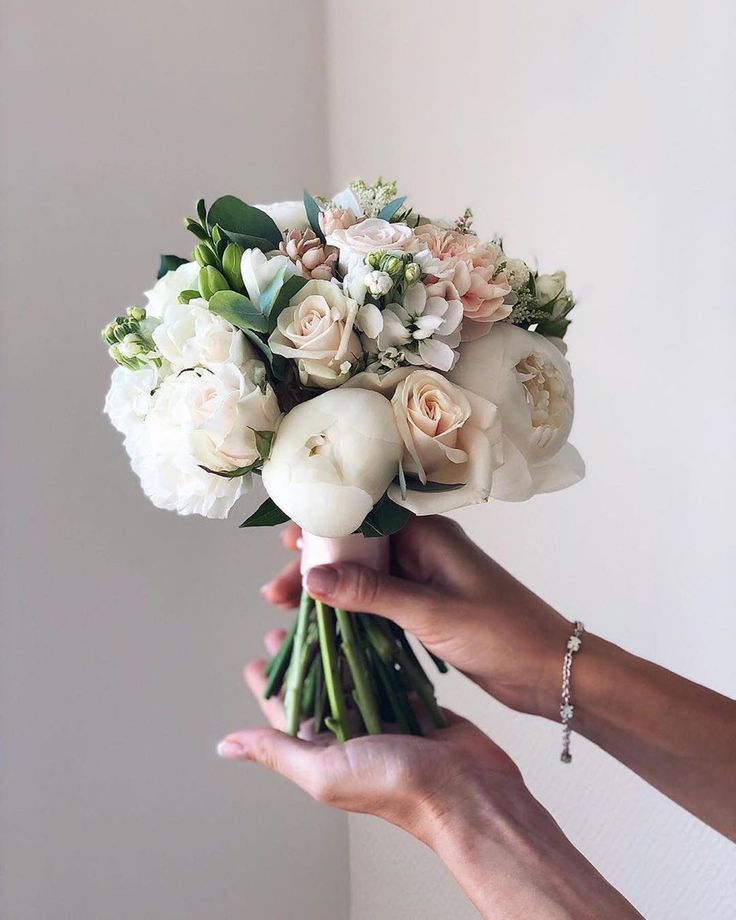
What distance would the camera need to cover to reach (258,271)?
66 centimetres

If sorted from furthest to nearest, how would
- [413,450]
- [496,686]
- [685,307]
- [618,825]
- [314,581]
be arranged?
[618,825] → [685,307] → [496,686] → [314,581] → [413,450]

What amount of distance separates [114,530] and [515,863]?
69 centimetres

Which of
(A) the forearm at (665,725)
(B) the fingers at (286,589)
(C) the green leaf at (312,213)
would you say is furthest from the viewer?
(B) the fingers at (286,589)

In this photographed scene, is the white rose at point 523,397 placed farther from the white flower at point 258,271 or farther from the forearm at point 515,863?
the forearm at point 515,863

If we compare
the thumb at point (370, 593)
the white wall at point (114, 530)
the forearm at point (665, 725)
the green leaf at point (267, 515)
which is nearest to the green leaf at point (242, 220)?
the green leaf at point (267, 515)

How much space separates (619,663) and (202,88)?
3.39 ft

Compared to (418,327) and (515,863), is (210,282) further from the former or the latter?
(515,863)

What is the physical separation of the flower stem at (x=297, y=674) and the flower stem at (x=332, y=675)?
0.03 meters

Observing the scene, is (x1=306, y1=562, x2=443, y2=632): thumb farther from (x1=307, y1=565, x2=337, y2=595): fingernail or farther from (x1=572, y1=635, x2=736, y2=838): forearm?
(x1=572, y1=635, x2=736, y2=838): forearm

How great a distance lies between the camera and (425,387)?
671mm

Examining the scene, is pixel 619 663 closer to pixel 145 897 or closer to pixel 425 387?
pixel 425 387

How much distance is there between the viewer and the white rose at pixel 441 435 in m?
0.66

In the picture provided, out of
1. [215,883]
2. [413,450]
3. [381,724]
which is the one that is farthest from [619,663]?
[215,883]

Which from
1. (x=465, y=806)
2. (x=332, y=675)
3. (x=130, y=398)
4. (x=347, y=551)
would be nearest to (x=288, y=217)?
(x=130, y=398)
